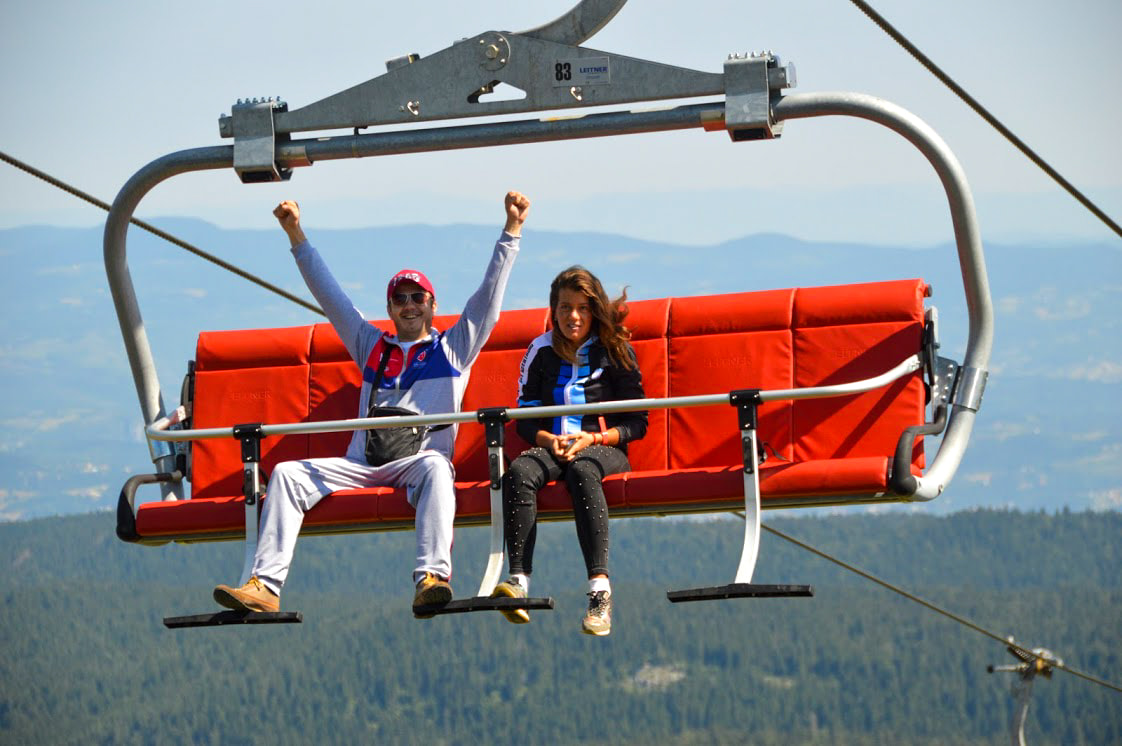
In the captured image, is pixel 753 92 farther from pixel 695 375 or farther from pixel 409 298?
pixel 409 298

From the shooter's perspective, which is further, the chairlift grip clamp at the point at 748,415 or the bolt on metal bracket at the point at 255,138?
the bolt on metal bracket at the point at 255,138

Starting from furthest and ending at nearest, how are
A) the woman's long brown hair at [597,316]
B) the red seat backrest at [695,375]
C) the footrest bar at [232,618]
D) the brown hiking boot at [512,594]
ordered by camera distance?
1. the red seat backrest at [695,375]
2. the woman's long brown hair at [597,316]
3. the footrest bar at [232,618]
4. the brown hiking boot at [512,594]

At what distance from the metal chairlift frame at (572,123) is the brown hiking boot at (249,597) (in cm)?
49

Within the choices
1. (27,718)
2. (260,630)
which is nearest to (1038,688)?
(260,630)

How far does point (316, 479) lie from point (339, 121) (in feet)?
5.64

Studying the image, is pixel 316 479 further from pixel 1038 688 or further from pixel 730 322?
pixel 1038 688

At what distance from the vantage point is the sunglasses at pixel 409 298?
34.0 feet

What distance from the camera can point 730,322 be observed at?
1101 cm

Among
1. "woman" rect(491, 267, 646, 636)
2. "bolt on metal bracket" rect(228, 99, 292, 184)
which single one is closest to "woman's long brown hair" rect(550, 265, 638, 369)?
"woman" rect(491, 267, 646, 636)

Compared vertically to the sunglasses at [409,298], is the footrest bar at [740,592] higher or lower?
lower

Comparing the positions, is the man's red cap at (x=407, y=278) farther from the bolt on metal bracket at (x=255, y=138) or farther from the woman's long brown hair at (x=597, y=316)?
the bolt on metal bracket at (x=255, y=138)

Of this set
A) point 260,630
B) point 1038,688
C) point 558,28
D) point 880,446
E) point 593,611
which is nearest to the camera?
point 593,611

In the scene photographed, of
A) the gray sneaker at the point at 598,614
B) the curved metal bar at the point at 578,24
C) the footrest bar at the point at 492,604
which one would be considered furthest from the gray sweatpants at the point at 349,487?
the curved metal bar at the point at 578,24

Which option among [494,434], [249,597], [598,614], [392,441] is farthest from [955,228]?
[249,597]
